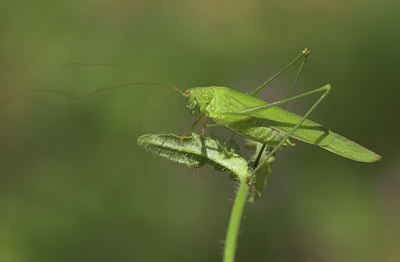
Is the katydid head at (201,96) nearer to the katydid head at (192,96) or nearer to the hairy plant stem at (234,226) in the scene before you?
the katydid head at (192,96)

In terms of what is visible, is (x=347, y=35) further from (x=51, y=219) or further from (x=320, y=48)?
(x=51, y=219)

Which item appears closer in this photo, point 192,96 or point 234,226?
point 234,226

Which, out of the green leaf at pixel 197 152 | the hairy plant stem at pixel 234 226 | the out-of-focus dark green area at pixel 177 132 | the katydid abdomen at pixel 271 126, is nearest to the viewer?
the hairy plant stem at pixel 234 226

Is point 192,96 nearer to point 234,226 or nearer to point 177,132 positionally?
point 234,226

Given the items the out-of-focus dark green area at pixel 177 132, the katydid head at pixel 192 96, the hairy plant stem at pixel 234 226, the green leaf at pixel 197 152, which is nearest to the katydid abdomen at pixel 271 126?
the katydid head at pixel 192 96

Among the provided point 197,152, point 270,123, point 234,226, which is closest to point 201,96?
point 270,123

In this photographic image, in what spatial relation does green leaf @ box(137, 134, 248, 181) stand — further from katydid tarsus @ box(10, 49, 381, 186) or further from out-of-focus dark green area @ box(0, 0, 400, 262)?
out-of-focus dark green area @ box(0, 0, 400, 262)

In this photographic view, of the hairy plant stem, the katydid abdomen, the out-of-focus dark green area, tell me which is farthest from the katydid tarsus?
the out-of-focus dark green area

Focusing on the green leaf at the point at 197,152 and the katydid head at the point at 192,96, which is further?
the katydid head at the point at 192,96
